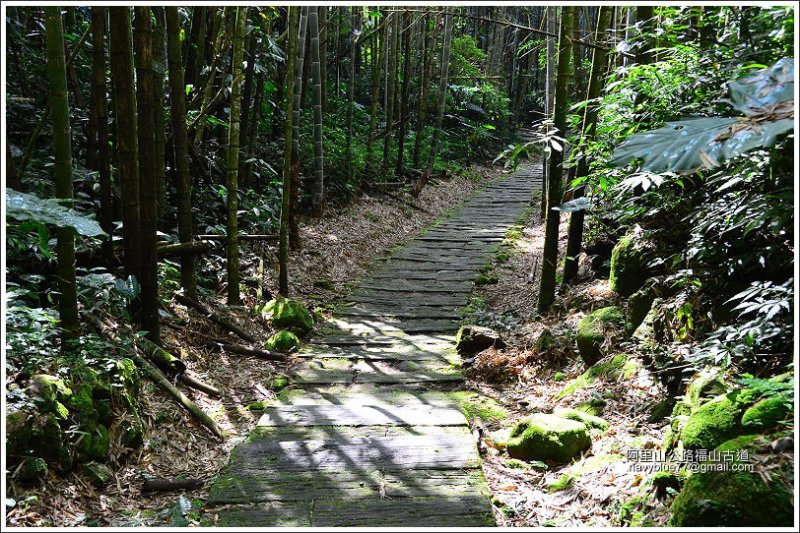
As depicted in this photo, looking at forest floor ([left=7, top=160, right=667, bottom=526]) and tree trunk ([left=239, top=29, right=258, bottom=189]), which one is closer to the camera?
forest floor ([left=7, top=160, right=667, bottom=526])

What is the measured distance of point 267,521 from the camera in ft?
9.23

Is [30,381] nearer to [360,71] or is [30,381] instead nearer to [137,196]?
[137,196]

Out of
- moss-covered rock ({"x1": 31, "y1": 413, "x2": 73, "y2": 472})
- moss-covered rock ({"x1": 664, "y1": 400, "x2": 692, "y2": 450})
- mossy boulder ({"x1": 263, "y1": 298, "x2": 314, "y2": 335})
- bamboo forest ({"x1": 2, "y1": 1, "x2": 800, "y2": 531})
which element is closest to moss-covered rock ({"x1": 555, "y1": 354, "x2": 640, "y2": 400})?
bamboo forest ({"x1": 2, "y1": 1, "x2": 800, "y2": 531})

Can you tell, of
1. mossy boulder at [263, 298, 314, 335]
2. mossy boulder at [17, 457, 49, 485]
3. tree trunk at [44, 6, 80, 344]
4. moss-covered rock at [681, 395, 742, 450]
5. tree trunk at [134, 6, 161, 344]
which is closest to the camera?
moss-covered rock at [681, 395, 742, 450]

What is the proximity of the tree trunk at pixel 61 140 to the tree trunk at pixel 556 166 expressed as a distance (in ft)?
10.8

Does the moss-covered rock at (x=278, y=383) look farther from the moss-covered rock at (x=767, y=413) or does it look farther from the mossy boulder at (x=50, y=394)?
the moss-covered rock at (x=767, y=413)

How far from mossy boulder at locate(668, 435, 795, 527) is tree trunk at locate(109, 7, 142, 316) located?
3.57m

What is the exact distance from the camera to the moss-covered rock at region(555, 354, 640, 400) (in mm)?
3922

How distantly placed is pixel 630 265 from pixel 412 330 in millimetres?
2288

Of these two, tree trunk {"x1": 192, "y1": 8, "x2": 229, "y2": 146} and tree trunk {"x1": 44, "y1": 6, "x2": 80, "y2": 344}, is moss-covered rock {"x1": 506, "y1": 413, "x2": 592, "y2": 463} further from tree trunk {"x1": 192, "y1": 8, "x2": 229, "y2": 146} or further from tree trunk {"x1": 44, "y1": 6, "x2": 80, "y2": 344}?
tree trunk {"x1": 192, "y1": 8, "x2": 229, "y2": 146}

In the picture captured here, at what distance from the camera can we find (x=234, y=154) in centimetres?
584

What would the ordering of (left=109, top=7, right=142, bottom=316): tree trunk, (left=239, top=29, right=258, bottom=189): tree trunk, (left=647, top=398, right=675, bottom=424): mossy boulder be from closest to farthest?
1. (left=647, top=398, right=675, bottom=424): mossy boulder
2. (left=109, top=7, right=142, bottom=316): tree trunk
3. (left=239, top=29, right=258, bottom=189): tree trunk

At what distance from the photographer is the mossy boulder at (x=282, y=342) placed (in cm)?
554

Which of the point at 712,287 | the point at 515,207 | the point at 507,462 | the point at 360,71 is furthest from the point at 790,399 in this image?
the point at 360,71
